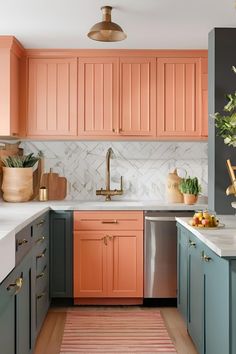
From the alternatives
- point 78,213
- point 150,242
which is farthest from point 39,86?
point 150,242

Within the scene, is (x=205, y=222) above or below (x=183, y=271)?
above

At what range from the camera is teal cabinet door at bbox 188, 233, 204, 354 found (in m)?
2.93

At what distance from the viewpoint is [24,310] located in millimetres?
2748

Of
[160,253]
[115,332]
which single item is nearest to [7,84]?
[160,253]

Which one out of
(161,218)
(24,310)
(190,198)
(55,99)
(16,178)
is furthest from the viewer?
(55,99)

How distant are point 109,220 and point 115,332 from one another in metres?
1.02

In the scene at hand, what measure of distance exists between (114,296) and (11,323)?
89.4 inches

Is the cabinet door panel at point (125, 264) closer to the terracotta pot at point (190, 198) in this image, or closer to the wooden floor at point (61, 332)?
the wooden floor at point (61, 332)

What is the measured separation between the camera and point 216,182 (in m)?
3.92

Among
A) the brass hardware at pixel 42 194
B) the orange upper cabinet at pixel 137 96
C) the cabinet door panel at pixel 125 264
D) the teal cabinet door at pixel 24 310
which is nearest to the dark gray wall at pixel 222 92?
the cabinet door panel at pixel 125 264

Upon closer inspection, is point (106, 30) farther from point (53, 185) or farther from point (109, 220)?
point (53, 185)

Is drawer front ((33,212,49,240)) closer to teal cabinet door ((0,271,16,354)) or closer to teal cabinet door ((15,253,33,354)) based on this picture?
teal cabinet door ((15,253,33,354))

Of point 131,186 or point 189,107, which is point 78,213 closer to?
point 131,186

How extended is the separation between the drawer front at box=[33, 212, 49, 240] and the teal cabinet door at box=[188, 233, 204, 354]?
1.06m
